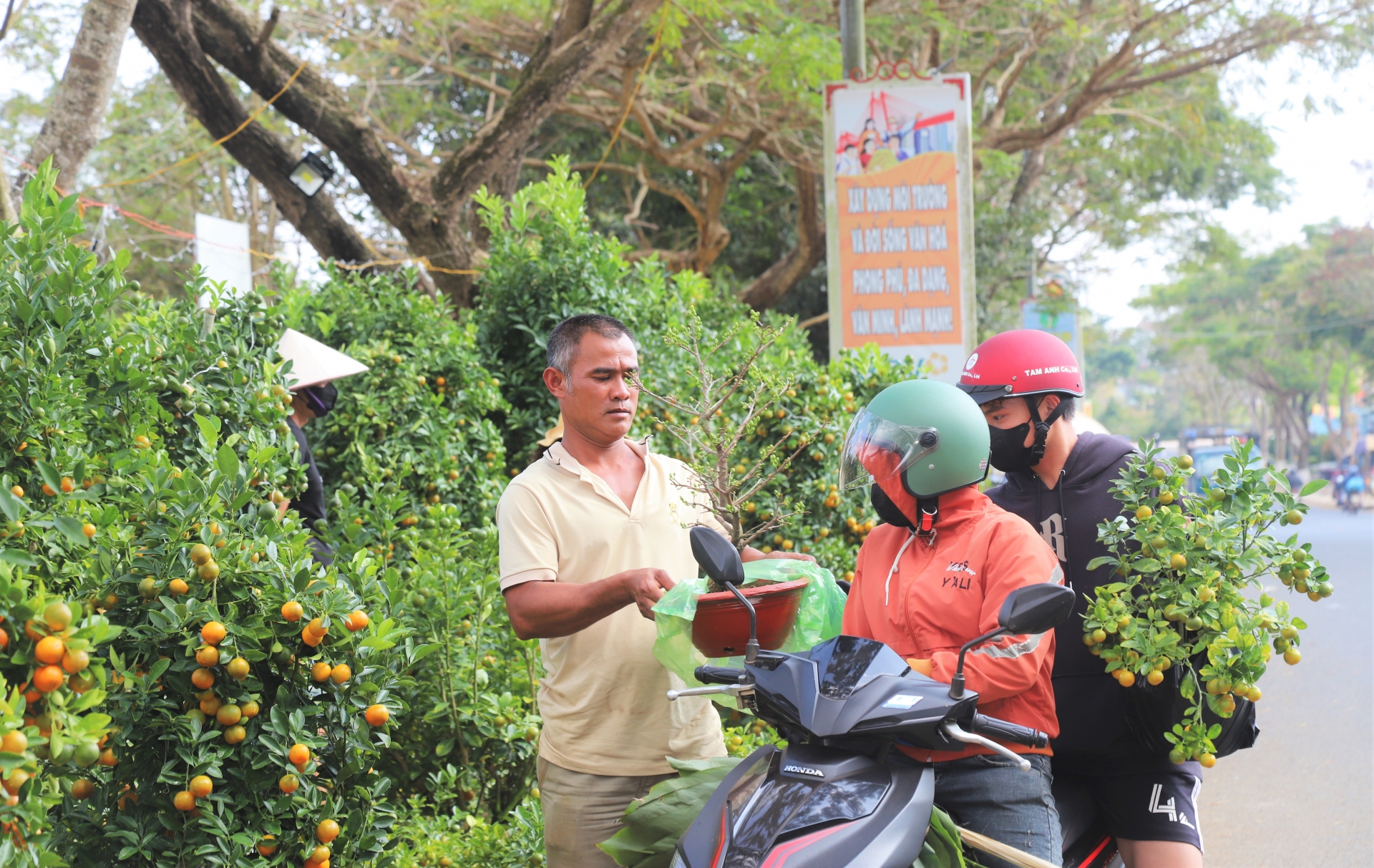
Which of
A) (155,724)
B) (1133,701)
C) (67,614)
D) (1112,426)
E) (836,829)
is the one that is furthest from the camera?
(1112,426)

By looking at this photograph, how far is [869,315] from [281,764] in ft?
22.7

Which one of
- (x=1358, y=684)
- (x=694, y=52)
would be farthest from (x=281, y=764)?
(x=694, y=52)

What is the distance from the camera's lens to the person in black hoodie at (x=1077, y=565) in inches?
106

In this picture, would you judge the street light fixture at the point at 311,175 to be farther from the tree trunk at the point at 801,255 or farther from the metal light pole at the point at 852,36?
the tree trunk at the point at 801,255

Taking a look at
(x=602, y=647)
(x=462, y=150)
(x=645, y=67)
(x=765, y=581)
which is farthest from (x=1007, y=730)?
(x=645, y=67)

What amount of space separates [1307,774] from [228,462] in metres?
6.37

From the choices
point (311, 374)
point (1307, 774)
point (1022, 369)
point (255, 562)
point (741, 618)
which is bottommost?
point (1307, 774)

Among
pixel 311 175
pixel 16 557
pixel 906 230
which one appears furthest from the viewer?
pixel 311 175

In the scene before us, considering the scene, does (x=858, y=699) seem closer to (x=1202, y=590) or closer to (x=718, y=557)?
(x=718, y=557)

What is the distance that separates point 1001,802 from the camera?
2.14m

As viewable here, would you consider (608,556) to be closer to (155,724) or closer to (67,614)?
(155,724)

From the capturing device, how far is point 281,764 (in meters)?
2.29

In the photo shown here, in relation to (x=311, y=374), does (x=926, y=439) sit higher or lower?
lower

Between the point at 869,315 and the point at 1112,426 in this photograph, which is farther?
the point at 1112,426
